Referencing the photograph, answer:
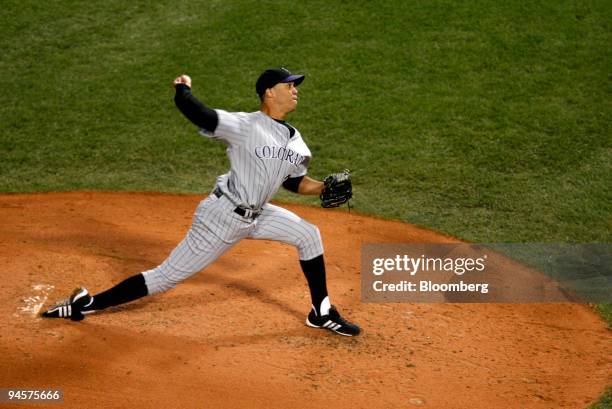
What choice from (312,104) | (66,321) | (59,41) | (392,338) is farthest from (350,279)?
(59,41)

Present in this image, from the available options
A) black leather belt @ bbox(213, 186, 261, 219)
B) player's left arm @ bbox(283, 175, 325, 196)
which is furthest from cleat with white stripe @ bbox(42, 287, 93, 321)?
player's left arm @ bbox(283, 175, 325, 196)

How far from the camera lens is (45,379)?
522cm

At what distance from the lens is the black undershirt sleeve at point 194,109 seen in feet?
17.5

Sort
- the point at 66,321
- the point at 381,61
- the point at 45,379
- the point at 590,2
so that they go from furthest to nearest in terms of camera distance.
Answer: the point at 590,2, the point at 381,61, the point at 66,321, the point at 45,379

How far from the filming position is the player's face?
5.71 meters

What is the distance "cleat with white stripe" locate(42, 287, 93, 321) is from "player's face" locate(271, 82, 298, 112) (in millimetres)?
1678

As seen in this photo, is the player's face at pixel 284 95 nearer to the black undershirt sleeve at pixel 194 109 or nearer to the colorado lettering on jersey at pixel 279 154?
the colorado lettering on jersey at pixel 279 154

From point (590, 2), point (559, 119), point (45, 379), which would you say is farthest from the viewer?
point (590, 2)

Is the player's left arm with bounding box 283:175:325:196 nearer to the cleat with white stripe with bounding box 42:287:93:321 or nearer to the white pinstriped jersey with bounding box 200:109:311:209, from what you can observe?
the white pinstriped jersey with bounding box 200:109:311:209

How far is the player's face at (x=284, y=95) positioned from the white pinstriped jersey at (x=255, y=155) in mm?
112

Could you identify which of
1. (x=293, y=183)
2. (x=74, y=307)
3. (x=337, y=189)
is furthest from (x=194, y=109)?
(x=74, y=307)

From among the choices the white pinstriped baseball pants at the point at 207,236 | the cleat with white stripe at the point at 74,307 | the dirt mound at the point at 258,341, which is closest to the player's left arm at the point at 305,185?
the white pinstriped baseball pants at the point at 207,236

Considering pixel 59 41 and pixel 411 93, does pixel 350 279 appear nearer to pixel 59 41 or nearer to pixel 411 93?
pixel 411 93

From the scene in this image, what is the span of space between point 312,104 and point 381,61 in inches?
44.7
